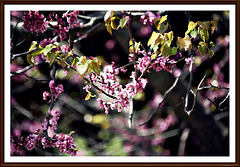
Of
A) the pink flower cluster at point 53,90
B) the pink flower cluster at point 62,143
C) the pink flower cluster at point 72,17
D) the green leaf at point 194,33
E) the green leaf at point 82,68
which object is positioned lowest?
the pink flower cluster at point 62,143

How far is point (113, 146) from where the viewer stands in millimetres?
2617

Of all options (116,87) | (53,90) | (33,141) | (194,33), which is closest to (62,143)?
(33,141)

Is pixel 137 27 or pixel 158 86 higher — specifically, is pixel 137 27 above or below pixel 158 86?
above

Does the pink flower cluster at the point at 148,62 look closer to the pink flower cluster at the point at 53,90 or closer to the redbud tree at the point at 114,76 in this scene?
the redbud tree at the point at 114,76

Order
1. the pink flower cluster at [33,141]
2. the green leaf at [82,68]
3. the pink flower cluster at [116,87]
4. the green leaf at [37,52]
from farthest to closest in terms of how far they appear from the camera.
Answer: the pink flower cluster at [33,141], the pink flower cluster at [116,87], the green leaf at [37,52], the green leaf at [82,68]

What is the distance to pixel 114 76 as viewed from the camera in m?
1.34

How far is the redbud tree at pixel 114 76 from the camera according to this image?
129cm

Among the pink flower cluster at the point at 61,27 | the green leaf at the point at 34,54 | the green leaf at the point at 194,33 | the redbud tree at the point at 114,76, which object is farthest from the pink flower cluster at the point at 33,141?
the green leaf at the point at 194,33

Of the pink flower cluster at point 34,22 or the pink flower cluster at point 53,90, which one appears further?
the pink flower cluster at point 53,90

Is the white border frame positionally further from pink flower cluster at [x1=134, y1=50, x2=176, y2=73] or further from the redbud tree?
pink flower cluster at [x1=134, y1=50, x2=176, y2=73]

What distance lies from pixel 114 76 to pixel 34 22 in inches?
18.9
